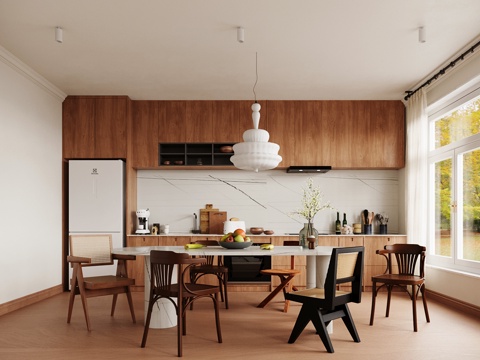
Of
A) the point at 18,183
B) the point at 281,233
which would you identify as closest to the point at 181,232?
the point at 281,233

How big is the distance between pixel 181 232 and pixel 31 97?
2912 millimetres

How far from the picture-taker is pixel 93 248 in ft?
15.8

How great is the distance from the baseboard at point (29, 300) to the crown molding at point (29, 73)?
2.63m

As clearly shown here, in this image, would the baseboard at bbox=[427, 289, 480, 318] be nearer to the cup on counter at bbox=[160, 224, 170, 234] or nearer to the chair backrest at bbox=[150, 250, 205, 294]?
the chair backrest at bbox=[150, 250, 205, 294]

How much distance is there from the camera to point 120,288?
4.52 meters

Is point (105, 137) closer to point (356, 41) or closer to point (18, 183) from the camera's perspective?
point (18, 183)

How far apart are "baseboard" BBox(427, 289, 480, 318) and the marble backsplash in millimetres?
1517

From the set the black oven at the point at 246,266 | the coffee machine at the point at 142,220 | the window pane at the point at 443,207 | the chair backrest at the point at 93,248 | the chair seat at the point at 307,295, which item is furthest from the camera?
the coffee machine at the point at 142,220

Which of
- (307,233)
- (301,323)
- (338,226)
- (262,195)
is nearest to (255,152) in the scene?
(307,233)

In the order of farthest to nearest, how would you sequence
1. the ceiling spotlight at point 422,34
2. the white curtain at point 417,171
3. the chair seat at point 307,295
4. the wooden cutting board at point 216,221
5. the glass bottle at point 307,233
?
the wooden cutting board at point 216,221 < the white curtain at point 417,171 < the glass bottle at point 307,233 < the ceiling spotlight at point 422,34 < the chair seat at point 307,295

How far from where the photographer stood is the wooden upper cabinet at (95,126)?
6.67 meters

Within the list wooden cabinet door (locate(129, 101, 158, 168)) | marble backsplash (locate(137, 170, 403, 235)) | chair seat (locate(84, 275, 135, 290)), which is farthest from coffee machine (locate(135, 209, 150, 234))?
chair seat (locate(84, 275, 135, 290))

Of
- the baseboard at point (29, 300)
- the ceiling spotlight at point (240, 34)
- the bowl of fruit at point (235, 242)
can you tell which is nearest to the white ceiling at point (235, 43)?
the ceiling spotlight at point (240, 34)

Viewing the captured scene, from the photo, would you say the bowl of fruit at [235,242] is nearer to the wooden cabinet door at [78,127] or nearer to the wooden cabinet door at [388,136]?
the wooden cabinet door at [78,127]
